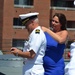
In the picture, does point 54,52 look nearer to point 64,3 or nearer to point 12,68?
point 12,68

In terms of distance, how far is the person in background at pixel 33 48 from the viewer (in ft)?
12.0

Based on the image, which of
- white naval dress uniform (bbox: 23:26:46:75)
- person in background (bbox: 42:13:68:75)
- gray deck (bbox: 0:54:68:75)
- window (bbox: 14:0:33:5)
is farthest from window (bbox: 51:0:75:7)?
white naval dress uniform (bbox: 23:26:46:75)

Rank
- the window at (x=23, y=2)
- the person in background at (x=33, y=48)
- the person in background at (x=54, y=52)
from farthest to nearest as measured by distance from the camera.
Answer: the window at (x=23, y=2), the person in background at (x=54, y=52), the person in background at (x=33, y=48)

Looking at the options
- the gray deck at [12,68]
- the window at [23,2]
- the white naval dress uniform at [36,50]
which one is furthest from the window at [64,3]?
the white naval dress uniform at [36,50]

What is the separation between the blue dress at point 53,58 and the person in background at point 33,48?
0.39 feet

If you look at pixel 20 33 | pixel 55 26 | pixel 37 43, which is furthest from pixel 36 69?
pixel 20 33

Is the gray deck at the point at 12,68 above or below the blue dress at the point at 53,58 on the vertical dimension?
below

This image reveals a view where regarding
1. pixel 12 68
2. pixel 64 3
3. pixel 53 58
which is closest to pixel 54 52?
pixel 53 58

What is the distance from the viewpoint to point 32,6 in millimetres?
40031

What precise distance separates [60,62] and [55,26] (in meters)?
0.42

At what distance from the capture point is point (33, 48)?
364cm

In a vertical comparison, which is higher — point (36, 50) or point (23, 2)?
point (36, 50)

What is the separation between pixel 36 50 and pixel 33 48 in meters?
0.04

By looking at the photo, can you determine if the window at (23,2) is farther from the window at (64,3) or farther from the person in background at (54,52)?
the person in background at (54,52)
